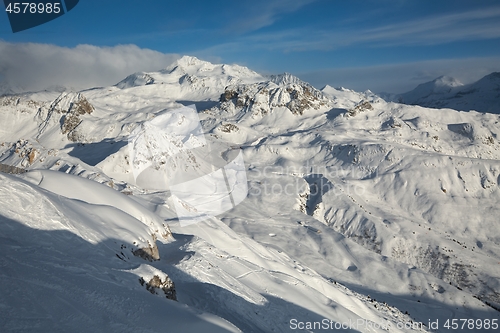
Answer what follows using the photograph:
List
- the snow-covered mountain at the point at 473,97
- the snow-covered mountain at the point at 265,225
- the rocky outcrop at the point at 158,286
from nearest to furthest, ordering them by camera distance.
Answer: the snow-covered mountain at the point at 265,225 < the rocky outcrop at the point at 158,286 < the snow-covered mountain at the point at 473,97

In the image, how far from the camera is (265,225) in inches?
1178

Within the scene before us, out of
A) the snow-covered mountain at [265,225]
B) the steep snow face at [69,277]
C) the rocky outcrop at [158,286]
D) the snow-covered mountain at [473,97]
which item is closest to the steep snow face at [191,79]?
the snow-covered mountain at [265,225]

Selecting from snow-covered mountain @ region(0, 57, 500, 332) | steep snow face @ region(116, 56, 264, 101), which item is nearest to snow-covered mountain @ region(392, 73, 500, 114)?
steep snow face @ region(116, 56, 264, 101)

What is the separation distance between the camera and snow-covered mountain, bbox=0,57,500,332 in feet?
23.4

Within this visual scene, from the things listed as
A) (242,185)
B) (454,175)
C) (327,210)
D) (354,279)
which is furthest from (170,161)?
(454,175)

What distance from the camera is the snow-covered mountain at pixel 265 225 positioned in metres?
7.12

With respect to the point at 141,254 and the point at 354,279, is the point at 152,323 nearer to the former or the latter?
the point at 141,254

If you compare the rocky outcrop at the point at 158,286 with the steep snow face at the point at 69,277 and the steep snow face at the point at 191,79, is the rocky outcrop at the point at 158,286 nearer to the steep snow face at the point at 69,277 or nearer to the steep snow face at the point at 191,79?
the steep snow face at the point at 69,277

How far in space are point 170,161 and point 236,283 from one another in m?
26.4

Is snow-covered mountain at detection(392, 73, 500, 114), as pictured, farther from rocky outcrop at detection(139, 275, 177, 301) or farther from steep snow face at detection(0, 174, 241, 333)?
steep snow face at detection(0, 174, 241, 333)

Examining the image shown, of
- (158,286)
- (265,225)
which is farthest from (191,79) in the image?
(158,286)

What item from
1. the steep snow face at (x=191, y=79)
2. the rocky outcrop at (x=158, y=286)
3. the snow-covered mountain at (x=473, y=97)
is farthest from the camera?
the snow-covered mountain at (x=473, y=97)

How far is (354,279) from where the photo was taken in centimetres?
2398

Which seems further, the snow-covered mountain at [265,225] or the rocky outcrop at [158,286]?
the rocky outcrop at [158,286]
